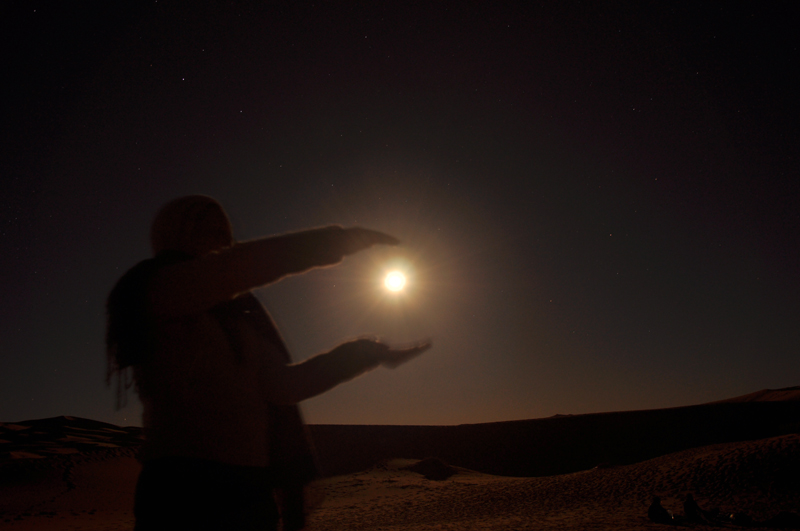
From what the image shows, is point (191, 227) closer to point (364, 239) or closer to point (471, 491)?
point (364, 239)

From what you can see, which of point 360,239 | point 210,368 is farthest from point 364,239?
point 210,368

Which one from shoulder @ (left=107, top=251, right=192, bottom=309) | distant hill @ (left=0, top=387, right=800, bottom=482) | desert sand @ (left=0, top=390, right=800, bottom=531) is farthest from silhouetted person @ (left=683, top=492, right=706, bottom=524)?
distant hill @ (left=0, top=387, right=800, bottom=482)

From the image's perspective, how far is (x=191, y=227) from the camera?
119 cm

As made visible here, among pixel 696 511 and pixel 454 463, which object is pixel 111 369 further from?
pixel 454 463

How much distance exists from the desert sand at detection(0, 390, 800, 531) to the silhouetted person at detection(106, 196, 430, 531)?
654 centimetres

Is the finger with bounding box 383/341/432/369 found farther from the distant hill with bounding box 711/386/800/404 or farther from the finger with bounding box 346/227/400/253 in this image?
the distant hill with bounding box 711/386/800/404

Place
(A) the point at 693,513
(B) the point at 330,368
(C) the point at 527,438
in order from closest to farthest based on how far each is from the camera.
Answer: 1. (B) the point at 330,368
2. (A) the point at 693,513
3. (C) the point at 527,438

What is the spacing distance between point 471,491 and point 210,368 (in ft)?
65.9

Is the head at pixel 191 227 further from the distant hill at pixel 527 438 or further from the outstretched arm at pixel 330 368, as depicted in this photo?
the distant hill at pixel 527 438

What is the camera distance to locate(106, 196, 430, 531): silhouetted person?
910mm

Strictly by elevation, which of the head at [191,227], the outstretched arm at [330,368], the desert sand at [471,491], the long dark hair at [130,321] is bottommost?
the desert sand at [471,491]

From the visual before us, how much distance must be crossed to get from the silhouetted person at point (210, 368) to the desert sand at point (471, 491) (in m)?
6.54

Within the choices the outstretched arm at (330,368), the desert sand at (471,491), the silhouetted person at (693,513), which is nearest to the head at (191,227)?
the outstretched arm at (330,368)

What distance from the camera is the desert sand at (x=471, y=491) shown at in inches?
507
